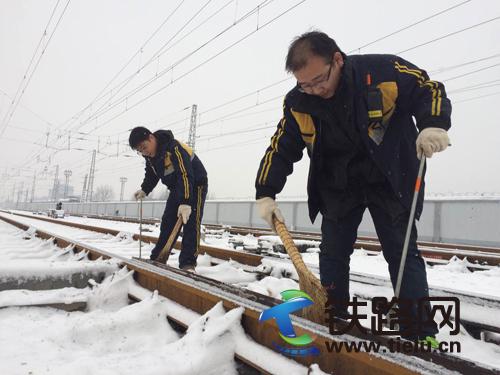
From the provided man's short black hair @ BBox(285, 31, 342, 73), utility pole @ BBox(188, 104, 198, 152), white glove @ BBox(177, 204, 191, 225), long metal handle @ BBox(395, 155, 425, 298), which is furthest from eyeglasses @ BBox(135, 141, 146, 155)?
utility pole @ BBox(188, 104, 198, 152)

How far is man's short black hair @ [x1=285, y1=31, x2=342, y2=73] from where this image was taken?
1807 mm

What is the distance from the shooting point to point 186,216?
3.89 meters

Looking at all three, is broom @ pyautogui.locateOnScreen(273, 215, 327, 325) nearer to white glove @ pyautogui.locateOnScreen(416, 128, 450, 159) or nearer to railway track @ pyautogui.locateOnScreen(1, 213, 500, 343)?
white glove @ pyautogui.locateOnScreen(416, 128, 450, 159)

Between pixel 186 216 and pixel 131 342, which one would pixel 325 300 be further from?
pixel 186 216

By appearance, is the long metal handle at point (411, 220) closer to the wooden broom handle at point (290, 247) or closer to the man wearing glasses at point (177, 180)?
the wooden broom handle at point (290, 247)

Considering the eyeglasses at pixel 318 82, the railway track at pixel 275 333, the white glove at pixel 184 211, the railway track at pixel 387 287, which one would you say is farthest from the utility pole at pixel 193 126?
the eyeglasses at pixel 318 82

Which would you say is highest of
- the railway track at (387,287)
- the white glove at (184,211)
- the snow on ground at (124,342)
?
the white glove at (184,211)

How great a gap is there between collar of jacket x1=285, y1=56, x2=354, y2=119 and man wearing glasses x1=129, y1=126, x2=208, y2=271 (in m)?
2.13

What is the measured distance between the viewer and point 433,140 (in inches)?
66.3

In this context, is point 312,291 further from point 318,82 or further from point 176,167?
point 176,167

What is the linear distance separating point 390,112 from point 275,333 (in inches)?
49.7

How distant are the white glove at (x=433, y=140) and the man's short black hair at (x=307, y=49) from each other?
1.99 ft

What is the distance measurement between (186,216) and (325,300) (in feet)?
7.95

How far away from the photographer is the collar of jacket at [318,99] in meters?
1.89
